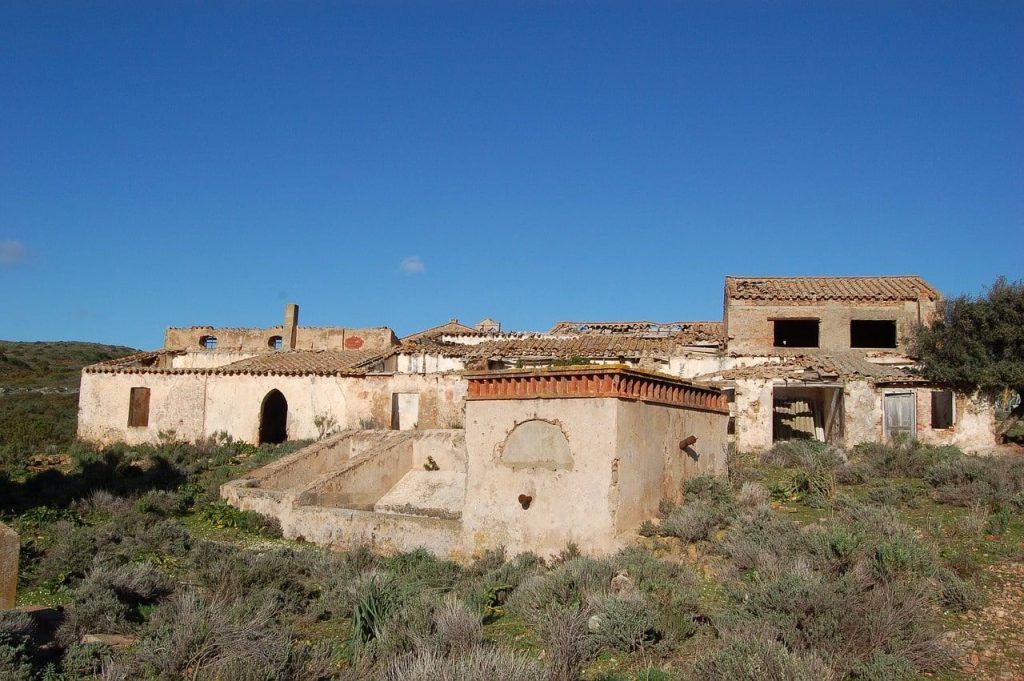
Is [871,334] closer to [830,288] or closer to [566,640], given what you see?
[830,288]

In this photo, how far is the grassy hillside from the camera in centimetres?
2638

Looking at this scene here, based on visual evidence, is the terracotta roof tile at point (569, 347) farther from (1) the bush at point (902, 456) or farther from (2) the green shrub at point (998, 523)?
(2) the green shrub at point (998, 523)

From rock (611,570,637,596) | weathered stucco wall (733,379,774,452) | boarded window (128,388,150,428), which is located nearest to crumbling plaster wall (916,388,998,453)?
weathered stucco wall (733,379,774,452)

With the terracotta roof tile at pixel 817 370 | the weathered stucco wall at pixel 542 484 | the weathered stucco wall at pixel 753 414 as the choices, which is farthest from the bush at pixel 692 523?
the terracotta roof tile at pixel 817 370

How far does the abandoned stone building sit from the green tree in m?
0.56

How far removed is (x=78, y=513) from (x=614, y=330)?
20.2 meters

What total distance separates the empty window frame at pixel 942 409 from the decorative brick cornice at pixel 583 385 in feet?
34.9

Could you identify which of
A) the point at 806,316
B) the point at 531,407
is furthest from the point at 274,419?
the point at 806,316

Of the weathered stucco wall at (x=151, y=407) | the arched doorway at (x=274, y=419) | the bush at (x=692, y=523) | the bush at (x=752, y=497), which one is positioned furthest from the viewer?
the arched doorway at (x=274, y=419)

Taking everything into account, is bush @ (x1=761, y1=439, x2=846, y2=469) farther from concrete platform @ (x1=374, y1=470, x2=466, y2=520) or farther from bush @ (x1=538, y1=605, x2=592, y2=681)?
bush @ (x1=538, y1=605, x2=592, y2=681)

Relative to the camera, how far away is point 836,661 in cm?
738

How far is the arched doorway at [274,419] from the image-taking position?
27.8 metres

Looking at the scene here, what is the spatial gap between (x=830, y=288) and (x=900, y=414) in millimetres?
6204

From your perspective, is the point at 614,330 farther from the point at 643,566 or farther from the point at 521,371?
the point at 643,566
